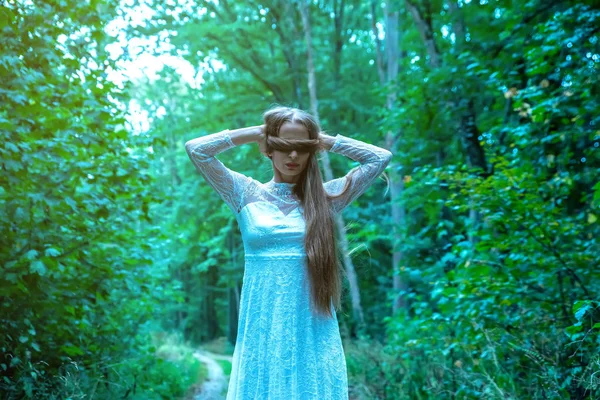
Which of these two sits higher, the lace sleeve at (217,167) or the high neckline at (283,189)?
the lace sleeve at (217,167)

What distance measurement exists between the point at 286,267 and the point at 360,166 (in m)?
0.65

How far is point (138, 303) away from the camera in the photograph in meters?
8.90

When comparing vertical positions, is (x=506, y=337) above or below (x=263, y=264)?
below

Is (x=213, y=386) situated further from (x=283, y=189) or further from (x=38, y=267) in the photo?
(x=283, y=189)

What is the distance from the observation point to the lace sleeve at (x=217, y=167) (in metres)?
2.69

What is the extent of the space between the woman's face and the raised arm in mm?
163

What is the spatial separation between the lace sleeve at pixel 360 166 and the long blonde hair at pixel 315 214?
0.11 metres

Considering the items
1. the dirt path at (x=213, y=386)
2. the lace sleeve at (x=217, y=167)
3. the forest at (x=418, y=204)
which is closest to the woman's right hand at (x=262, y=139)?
the lace sleeve at (x=217, y=167)

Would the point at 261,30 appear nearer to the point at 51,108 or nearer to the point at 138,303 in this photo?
the point at 138,303

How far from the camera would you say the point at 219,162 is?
2.71 m

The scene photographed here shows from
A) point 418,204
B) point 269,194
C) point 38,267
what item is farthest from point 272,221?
point 418,204

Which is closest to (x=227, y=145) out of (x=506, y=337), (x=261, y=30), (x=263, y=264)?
(x=263, y=264)

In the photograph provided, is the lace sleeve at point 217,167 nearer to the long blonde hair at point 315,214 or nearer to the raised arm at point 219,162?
the raised arm at point 219,162

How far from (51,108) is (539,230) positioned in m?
4.13
